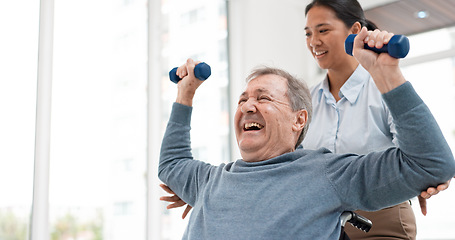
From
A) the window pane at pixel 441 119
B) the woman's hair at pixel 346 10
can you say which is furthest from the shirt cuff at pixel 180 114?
the window pane at pixel 441 119

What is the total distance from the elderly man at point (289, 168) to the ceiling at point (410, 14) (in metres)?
2.73

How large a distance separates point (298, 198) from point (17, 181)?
6.44 ft

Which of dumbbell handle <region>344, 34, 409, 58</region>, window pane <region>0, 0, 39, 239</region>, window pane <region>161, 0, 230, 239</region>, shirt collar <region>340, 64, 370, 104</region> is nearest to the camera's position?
dumbbell handle <region>344, 34, 409, 58</region>

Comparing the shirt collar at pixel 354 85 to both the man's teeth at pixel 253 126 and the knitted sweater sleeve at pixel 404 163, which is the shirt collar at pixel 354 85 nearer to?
the man's teeth at pixel 253 126

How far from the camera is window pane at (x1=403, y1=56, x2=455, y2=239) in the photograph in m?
3.67

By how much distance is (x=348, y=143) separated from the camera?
1905 millimetres

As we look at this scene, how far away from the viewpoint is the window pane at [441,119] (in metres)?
3.67

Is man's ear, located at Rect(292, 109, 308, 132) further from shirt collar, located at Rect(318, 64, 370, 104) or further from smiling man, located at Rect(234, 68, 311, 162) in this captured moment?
shirt collar, located at Rect(318, 64, 370, 104)

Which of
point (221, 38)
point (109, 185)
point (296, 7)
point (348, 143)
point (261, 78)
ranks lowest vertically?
point (109, 185)

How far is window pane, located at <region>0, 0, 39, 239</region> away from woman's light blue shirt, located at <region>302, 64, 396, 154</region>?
5.54 feet

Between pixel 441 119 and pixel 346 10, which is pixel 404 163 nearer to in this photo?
pixel 346 10

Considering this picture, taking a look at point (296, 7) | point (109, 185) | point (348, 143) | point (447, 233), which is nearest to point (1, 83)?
point (109, 185)

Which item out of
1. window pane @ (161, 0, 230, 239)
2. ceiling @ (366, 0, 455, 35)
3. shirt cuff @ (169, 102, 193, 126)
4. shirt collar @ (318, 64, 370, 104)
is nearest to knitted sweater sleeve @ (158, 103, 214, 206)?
shirt cuff @ (169, 102, 193, 126)

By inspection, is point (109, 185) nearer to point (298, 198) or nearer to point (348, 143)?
point (348, 143)
